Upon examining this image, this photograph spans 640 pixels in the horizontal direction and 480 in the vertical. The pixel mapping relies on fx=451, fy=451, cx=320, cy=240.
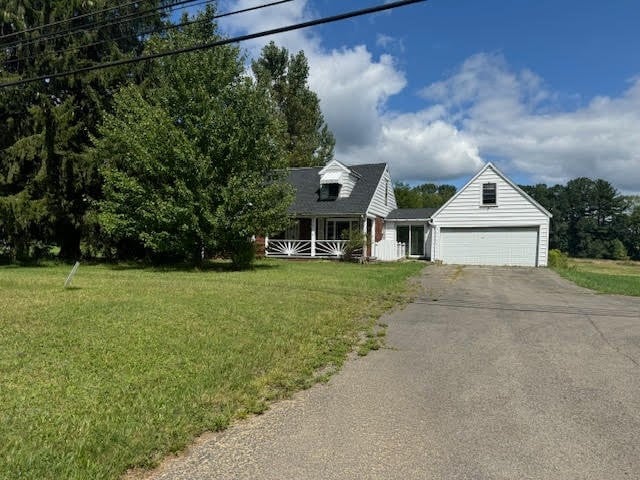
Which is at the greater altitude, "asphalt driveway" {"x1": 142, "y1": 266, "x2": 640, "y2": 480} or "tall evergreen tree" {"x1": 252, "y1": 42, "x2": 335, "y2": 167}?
"tall evergreen tree" {"x1": 252, "y1": 42, "x2": 335, "y2": 167}

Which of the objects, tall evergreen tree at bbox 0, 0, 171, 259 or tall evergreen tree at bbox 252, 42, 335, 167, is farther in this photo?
tall evergreen tree at bbox 252, 42, 335, 167

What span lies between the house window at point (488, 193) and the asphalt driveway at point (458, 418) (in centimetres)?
1696

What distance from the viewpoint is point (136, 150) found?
15.8 m

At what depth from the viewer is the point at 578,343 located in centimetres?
680

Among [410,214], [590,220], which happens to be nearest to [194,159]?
[410,214]

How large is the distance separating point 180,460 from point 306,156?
3670cm

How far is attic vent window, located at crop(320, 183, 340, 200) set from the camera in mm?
24906

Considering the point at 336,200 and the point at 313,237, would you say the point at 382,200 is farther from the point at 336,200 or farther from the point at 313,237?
the point at 313,237

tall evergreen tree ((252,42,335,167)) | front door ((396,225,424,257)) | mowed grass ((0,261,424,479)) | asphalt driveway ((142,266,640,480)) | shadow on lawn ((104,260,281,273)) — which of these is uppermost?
tall evergreen tree ((252,42,335,167))

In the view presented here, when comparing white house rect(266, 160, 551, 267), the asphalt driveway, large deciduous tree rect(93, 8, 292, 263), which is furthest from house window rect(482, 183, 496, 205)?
the asphalt driveway

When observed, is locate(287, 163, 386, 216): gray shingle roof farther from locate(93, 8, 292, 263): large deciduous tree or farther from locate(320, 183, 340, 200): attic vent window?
locate(93, 8, 292, 263): large deciduous tree

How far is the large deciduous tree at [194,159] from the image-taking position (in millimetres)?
→ 15656

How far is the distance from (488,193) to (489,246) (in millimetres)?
2780

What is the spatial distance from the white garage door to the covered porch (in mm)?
4255
